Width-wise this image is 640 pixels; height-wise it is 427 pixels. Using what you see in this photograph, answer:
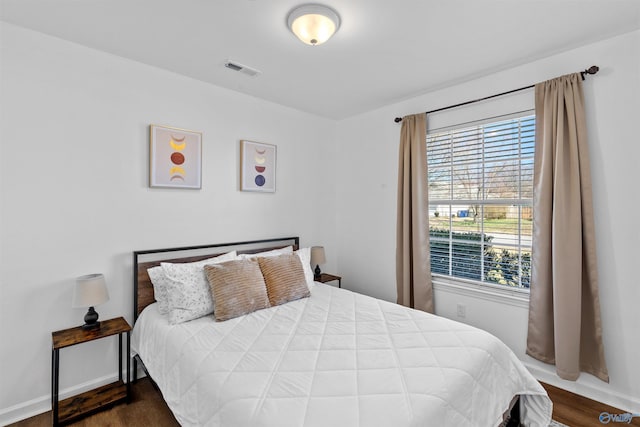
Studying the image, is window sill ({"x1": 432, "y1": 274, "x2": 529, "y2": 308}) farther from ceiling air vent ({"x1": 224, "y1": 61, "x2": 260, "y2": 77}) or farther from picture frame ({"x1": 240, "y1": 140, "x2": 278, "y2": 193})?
ceiling air vent ({"x1": 224, "y1": 61, "x2": 260, "y2": 77})

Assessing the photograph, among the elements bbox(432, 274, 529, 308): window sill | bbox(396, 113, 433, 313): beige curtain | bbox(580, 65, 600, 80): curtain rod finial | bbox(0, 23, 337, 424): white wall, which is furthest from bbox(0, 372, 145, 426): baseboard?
bbox(580, 65, 600, 80): curtain rod finial

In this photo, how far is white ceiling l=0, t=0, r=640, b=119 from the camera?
174 cm

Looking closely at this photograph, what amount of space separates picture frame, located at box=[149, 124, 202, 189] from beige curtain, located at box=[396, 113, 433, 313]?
2.01 metres

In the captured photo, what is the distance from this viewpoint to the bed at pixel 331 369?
123 centimetres

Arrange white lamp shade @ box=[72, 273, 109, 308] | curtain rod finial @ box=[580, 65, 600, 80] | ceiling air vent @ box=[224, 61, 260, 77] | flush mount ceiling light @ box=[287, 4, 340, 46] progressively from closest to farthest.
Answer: flush mount ceiling light @ box=[287, 4, 340, 46]
white lamp shade @ box=[72, 273, 109, 308]
curtain rod finial @ box=[580, 65, 600, 80]
ceiling air vent @ box=[224, 61, 260, 77]

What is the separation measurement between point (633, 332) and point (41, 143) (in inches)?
164

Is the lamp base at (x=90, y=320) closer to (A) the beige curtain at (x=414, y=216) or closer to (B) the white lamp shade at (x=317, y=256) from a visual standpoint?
(B) the white lamp shade at (x=317, y=256)

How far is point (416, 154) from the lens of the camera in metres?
3.02

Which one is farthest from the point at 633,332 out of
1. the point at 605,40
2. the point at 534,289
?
the point at 605,40

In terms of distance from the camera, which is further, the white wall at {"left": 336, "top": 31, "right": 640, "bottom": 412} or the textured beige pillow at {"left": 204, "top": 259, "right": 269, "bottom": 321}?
the textured beige pillow at {"left": 204, "top": 259, "right": 269, "bottom": 321}

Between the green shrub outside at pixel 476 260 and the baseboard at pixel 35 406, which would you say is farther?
the green shrub outside at pixel 476 260

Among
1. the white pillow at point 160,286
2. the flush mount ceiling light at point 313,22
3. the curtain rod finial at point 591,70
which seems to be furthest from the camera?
the white pillow at point 160,286

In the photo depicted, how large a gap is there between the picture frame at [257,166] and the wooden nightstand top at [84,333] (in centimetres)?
Result: 151

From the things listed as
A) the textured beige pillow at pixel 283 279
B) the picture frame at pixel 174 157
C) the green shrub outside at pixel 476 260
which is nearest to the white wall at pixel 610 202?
the green shrub outside at pixel 476 260
